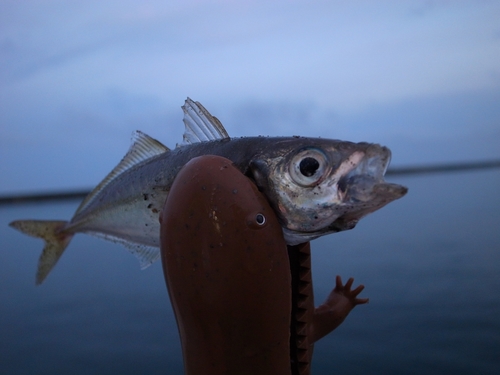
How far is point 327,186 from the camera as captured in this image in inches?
82.5

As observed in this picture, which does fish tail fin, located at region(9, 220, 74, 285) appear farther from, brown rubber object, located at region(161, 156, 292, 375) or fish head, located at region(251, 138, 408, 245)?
fish head, located at region(251, 138, 408, 245)

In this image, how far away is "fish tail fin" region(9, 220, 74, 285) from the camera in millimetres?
4574

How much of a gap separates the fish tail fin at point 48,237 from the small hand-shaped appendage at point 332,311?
2715mm

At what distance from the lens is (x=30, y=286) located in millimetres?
16422

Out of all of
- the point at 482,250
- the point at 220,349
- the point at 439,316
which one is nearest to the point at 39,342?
the point at 439,316

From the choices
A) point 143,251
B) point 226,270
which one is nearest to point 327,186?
point 226,270

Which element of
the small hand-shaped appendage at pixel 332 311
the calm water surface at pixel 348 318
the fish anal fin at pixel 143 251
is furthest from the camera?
the calm water surface at pixel 348 318

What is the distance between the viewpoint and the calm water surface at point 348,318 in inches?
358

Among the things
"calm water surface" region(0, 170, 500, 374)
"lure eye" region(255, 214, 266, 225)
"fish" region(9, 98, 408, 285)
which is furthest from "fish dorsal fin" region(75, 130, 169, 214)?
"calm water surface" region(0, 170, 500, 374)

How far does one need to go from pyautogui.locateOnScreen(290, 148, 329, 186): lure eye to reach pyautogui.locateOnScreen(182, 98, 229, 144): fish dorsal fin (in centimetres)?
89

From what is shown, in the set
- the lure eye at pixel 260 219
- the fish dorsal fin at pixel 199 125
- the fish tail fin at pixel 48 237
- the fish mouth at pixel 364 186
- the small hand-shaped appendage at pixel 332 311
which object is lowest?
the small hand-shaped appendage at pixel 332 311

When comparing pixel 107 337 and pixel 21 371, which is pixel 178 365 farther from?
pixel 21 371

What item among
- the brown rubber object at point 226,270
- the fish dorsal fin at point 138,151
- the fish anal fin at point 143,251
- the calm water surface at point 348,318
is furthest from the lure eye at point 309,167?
the calm water surface at point 348,318

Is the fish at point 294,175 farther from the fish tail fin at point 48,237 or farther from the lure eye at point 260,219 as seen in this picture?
the fish tail fin at point 48,237
